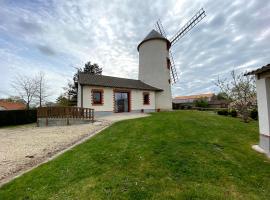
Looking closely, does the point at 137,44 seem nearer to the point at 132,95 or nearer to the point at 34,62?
the point at 132,95

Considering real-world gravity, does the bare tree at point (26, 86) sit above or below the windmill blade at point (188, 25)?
below

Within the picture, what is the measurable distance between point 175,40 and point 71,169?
24.5m

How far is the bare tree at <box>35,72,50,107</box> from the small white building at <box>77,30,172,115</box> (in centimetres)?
1417

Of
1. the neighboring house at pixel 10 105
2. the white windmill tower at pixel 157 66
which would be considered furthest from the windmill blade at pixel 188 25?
the neighboring house at pixel 10 105

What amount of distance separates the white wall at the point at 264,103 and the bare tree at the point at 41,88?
95.2ft

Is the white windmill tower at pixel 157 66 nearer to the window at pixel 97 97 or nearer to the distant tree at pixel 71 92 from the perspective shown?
the window at pixel 97 97

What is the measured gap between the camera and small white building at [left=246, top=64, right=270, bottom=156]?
5191mm

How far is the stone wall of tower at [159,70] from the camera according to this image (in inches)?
840

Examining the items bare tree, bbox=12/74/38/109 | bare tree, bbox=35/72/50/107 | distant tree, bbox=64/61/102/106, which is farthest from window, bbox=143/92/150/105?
bare tree, bbox=12/74/38/109

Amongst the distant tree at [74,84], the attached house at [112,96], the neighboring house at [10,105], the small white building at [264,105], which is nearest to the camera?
the small white building at [264,105]

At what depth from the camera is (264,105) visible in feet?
17.7

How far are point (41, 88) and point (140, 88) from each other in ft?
59.7

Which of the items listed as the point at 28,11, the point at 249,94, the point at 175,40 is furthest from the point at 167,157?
the point at 175,40

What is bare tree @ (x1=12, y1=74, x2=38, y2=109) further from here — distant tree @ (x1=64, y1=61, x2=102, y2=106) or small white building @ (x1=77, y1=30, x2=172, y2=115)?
small white building @ (x1=77, y1=30, x2=172, y2=115)
